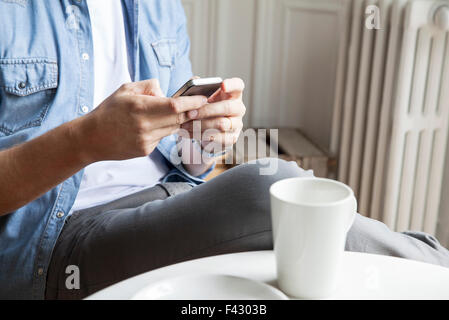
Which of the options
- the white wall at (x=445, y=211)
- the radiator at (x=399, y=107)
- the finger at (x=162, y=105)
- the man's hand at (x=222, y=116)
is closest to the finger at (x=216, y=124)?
the man's hand at (x=222, y=116)

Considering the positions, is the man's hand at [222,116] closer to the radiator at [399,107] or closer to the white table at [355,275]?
the white table at [355,275]

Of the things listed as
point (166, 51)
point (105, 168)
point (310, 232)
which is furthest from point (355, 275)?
point (166, 51)

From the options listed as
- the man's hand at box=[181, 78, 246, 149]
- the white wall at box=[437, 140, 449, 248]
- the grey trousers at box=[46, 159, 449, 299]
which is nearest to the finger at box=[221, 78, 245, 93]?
the man's hand at box=[181, 78, 246, 149]

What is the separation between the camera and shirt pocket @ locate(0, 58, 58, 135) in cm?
84

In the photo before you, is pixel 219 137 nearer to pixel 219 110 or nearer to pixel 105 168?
pixel 219 110

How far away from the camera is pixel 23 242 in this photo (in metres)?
0.81

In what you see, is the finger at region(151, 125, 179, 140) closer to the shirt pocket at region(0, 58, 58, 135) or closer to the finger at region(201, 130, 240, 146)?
the finger at region(201, 130, 240, 146)

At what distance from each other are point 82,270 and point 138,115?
226 mm

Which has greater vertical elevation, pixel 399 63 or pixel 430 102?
pixel 399 63

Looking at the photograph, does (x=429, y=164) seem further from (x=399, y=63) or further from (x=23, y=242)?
(x=23, y=242)

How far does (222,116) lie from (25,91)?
0.31 metres

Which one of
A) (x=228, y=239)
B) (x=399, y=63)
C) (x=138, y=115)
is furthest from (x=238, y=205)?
(x=399, y=63)

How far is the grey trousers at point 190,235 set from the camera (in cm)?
64

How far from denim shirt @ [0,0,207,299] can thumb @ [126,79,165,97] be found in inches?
7.9
